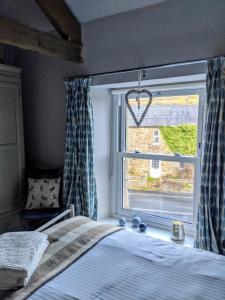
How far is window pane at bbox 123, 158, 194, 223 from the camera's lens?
99.1 inches

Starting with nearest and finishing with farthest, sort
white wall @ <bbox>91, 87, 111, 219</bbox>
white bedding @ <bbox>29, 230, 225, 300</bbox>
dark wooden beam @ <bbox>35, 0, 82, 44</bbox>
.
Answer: white bedding @ <bbox>29, 230, 225, 300</bbox> < dark wooden beam @ <bbox>35, 0, 82, 44</bbox> < white wall @ <bbox>91, 87, 111, 219</bbox>

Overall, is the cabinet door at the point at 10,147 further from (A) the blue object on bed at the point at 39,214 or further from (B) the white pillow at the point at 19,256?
(B) the white pillow at the point at 19,256

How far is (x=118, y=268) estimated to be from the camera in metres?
1.49

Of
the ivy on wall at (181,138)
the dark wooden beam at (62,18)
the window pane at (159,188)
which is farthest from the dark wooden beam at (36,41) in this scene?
the window pane at (159,188)

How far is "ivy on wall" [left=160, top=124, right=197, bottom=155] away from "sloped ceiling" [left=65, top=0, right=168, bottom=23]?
42.2 inches

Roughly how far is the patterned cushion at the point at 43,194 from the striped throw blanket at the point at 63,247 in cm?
69

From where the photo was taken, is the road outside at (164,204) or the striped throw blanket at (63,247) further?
the road outside at (164,204)

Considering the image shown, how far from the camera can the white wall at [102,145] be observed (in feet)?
8.98

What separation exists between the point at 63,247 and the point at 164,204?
1299 mm

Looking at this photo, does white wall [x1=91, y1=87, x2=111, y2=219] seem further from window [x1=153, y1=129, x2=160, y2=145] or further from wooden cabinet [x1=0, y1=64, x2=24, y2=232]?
wooden cabinet [x1=0, y1=64, x2=24, y2=232]

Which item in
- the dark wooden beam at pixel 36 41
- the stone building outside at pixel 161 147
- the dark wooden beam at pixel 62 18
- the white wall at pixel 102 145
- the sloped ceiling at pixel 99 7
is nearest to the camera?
the dark wooden beam at pixel 36 41

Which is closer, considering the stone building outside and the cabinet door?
the stone building outside

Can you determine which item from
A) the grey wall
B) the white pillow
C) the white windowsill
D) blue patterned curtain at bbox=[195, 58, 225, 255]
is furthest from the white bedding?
the grey wall

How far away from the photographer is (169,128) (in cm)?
256
